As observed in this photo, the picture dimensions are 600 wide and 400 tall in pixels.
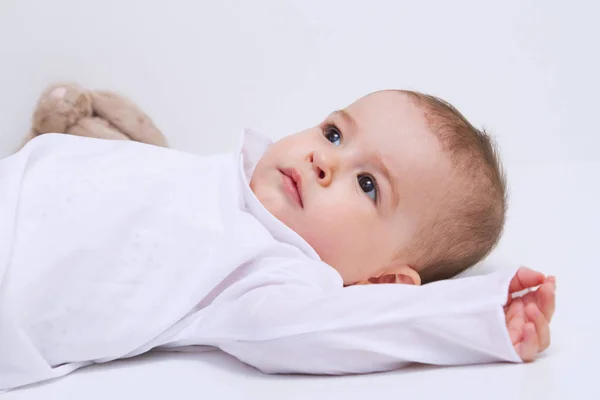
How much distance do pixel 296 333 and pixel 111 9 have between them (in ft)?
4.93

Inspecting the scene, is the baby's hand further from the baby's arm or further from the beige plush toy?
the beige plush toy

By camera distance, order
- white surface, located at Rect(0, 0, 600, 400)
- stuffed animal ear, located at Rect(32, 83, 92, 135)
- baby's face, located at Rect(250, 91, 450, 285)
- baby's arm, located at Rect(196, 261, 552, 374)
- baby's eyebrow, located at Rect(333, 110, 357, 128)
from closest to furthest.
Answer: baby's arm, located at Rect(196, 261, 552, 374)
baby's face, located at Rect(250, 91, 450, 285)
baby's eyebrow, located at Rect(333, 110, 357, 128)
stuffed animal ear, located at Rect(32, 83, 92, 135)
white surface, located at Rect(0, 0, 600, 400)

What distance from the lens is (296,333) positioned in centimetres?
106

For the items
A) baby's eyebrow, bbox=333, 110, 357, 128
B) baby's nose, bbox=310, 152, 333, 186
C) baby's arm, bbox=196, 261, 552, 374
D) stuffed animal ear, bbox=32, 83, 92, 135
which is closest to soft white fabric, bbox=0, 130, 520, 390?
baby's arm, bbox=196, 261, 552, 374

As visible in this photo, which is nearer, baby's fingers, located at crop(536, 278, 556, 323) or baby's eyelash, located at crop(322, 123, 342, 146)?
baby's fingers, located at crop(536, 278, 556, 323)

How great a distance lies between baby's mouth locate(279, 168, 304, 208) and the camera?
1320 mm

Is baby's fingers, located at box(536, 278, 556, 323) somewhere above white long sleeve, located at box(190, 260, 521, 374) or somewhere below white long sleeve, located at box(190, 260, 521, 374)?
above

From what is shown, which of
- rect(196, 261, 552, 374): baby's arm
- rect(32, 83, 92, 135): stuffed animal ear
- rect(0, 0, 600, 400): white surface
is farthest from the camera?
rect(0, 0, 600, 400): white surface

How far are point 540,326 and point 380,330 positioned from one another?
20 centimetres

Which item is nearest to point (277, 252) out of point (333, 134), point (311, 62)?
point (333, 134)

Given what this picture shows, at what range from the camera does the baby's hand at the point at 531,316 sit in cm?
105

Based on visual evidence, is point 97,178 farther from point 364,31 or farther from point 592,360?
point 364,31

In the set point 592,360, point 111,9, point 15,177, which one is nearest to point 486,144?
point 592,360

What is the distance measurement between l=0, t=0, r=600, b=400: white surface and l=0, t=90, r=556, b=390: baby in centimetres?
87
